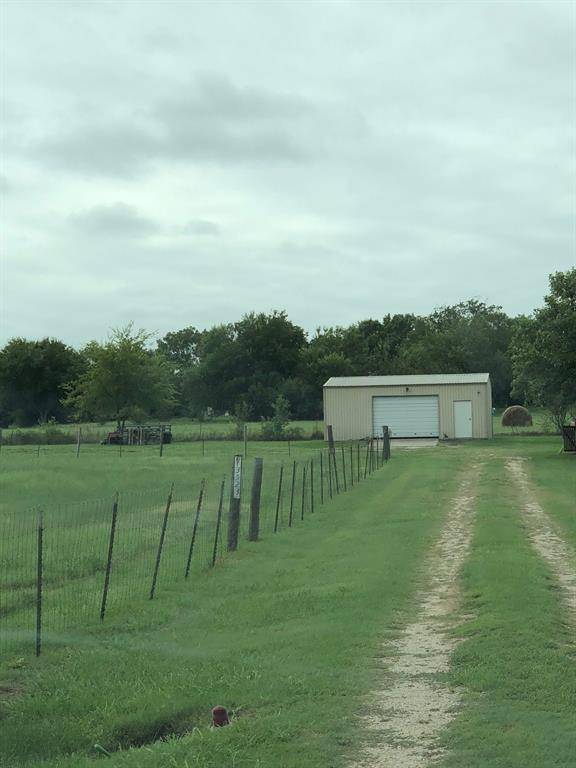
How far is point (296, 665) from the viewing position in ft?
31.0

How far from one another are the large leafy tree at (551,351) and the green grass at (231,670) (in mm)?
25556

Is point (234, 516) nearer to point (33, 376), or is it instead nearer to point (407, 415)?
point (407, 415)

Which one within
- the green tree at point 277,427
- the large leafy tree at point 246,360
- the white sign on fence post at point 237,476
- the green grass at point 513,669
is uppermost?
the large leafy tree at point 246,360

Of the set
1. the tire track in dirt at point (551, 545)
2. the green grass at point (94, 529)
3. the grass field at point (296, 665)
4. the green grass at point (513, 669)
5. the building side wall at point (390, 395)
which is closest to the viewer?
the green grass at point (513, 669)

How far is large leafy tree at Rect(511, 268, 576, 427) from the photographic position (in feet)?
133

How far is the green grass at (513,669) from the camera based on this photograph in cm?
680

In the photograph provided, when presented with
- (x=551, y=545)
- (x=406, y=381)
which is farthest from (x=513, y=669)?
(x=406, y=381)

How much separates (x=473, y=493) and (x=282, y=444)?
94.0ft

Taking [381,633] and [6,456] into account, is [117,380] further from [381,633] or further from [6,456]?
[381,633]

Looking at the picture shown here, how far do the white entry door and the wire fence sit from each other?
99.6 feet

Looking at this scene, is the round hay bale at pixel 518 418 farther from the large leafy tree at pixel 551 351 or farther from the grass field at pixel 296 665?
the grass field at pixel 296 665

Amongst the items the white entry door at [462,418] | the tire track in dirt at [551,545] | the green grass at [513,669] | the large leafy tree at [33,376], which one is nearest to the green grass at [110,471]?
the white entry door at [462,418]

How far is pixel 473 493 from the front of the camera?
2717 centimetres

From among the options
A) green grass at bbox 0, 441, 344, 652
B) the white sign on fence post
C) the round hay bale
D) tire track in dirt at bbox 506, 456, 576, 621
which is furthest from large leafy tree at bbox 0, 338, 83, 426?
the white sign on fence post
